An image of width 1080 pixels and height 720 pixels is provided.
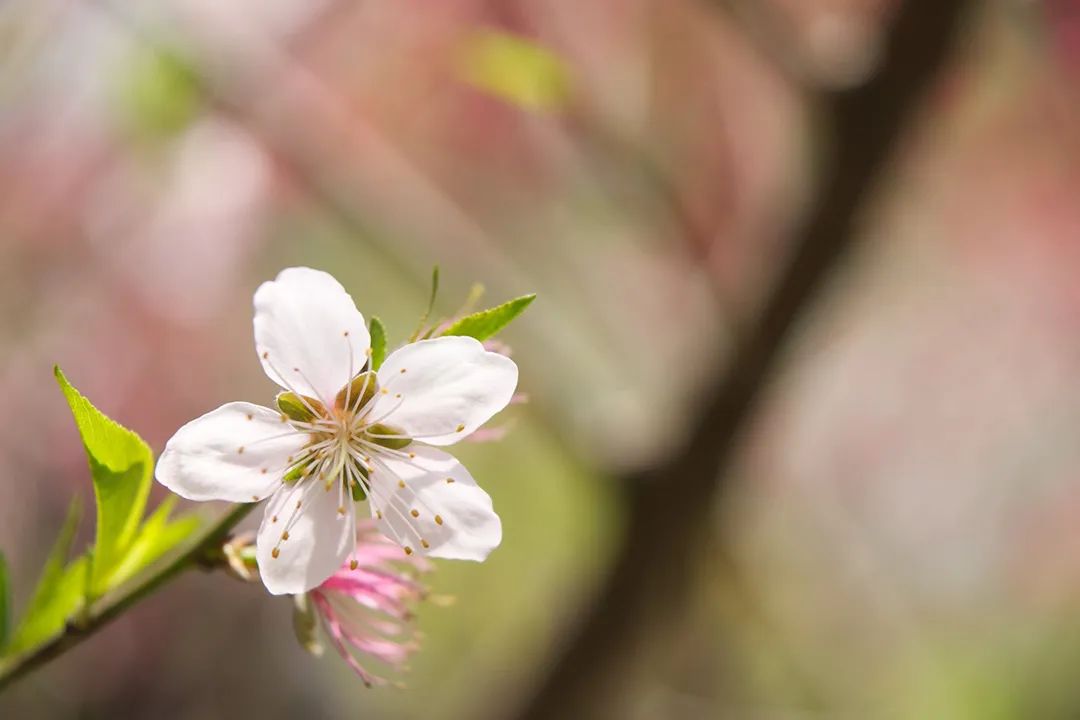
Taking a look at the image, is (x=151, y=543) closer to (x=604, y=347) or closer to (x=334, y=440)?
(x=334, y=440)

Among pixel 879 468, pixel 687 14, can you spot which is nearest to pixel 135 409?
pixel 687 14

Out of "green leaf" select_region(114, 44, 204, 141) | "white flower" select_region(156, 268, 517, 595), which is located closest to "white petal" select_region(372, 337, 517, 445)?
"white flower" select_region(156, 268, 517, 595)

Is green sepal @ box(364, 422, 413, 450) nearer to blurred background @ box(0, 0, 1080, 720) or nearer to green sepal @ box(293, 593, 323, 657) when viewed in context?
green sepal @ box(293, 593, 323, 657)

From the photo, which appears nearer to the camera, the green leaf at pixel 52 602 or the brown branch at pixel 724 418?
the green leaf at pixel 52 602

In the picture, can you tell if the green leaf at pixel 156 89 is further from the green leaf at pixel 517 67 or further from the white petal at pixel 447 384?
the white petal at pixel 447 384

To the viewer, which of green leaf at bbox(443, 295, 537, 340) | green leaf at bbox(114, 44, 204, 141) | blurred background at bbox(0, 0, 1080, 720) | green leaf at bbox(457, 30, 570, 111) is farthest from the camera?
blurred background at bbox(0, 0, 1080, 720)

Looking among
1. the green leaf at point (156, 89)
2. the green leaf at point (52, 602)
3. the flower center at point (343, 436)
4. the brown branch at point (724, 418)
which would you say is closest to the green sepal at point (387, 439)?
the flower center at point (343, 436)

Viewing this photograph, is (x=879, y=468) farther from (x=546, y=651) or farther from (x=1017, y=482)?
(x=546, y=651)
